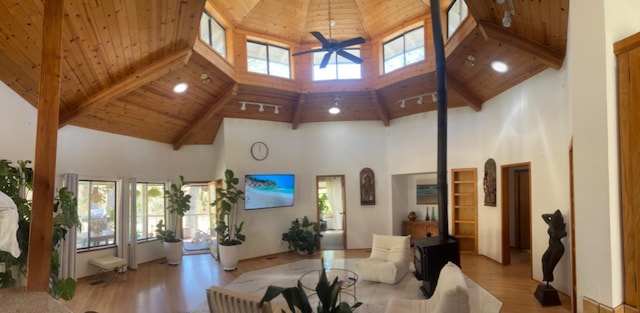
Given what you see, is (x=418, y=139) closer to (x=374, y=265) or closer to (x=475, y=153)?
(x=475, y=153)

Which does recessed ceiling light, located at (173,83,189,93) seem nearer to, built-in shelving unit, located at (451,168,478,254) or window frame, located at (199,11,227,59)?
window frame, located at (199,11,227,59)

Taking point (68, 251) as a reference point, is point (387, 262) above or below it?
below

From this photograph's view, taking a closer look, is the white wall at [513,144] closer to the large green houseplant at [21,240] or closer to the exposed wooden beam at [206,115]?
the exposed wooden beam at [206,115]

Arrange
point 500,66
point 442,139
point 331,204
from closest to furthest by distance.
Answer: point 442,139 < point 500,66 < point 331,204

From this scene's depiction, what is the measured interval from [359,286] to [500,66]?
403 centimetres

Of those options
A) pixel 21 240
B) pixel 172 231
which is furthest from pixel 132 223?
pixel 21 240

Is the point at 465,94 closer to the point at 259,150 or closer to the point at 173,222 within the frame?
the point at 259,150

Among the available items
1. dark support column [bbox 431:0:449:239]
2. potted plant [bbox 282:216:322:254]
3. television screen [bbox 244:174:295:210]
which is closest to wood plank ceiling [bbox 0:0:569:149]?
dark support column [bbox 431:0:449:239]

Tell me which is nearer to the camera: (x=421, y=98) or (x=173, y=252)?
(x=421, y=98)

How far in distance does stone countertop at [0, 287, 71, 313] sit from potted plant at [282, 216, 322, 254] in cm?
561

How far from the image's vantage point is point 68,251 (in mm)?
5676

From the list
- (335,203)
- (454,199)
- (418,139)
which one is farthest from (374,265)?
(335,203)

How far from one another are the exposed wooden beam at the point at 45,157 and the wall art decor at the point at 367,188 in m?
6.25

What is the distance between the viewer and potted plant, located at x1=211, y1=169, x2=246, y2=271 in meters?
6.69
